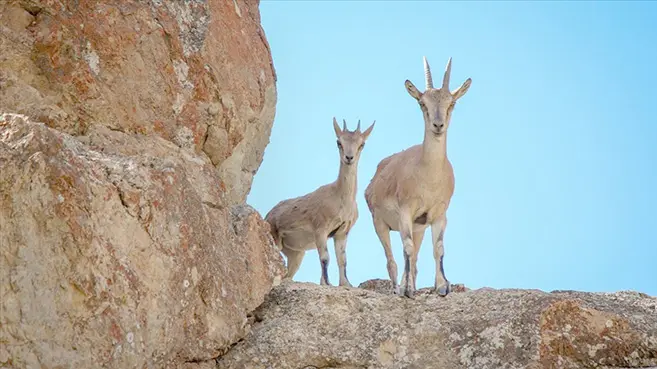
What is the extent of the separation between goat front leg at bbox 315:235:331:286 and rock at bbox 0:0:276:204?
114 inches

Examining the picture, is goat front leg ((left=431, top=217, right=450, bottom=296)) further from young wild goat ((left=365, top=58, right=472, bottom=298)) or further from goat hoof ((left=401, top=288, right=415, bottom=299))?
goat hoof ((left=401, top=288, right=415, bottom=299))

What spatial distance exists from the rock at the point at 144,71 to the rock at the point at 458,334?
6.55 feet

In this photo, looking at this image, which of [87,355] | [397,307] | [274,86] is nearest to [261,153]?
[274,86]

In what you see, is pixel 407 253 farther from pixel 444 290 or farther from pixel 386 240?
pixel 386 240

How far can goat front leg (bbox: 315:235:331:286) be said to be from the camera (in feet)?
41.9

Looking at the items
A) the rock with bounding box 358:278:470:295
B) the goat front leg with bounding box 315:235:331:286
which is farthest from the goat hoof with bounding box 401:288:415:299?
the goat front leg with bounding box 315:235:331:286

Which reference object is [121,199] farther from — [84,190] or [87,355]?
[87,355]

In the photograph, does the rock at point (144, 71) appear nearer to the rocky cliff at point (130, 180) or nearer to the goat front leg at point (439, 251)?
the rocky cliff at point (130, 180)

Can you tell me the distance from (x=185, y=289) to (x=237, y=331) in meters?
0.76

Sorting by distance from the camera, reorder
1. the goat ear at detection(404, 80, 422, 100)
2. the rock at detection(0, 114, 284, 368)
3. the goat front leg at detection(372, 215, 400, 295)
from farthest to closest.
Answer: the goat front leg at detection(372, 215, 400, 295), the goat ear at detection(404, 80, 422, 100), the rock at detection(0, 114, 284, 368)

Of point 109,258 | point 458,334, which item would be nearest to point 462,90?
point 458,334

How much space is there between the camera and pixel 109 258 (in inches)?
273

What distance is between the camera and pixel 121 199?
7258 mm

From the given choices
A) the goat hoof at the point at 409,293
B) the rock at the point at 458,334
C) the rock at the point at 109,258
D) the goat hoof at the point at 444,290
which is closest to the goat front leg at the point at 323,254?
the goat hoof at the point at 444,290
